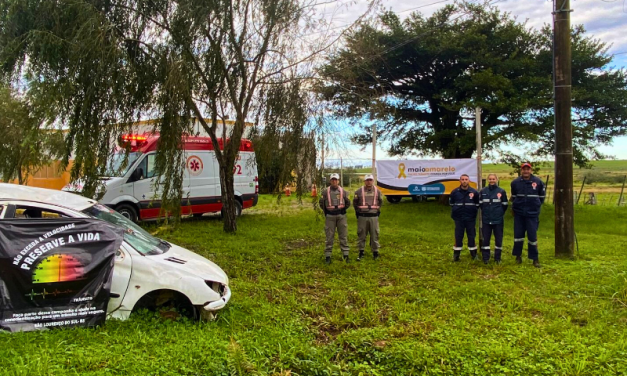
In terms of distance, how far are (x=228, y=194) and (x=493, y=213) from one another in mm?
6101

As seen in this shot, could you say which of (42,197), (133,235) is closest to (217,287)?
(133,235)

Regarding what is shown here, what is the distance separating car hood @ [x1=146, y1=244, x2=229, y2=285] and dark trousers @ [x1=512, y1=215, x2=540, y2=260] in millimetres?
5399

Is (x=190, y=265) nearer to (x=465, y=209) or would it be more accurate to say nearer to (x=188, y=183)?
(x=465, y=209)

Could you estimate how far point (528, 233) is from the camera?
7.52m

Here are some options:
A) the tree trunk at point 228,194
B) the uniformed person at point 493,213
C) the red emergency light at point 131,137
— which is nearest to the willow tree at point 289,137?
the tree trunk at point 228,194

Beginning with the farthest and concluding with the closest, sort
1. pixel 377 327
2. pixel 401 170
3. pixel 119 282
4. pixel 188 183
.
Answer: pixel 401 170 < pixel 188 183 < pixel 377 327 < pixel 119 282

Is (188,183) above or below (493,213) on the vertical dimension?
above

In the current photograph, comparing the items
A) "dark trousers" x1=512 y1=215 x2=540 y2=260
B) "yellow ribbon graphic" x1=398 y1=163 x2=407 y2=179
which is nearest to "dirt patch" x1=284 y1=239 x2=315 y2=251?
"dark trousers" x1=512 y1=215 x2=540 y2=260

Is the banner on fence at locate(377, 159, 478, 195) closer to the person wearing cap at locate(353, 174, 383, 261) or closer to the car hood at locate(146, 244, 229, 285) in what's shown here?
the person wearing cap at locate(353, 174, 383, 261)

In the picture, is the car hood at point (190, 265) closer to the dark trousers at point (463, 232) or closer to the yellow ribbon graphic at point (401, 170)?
the dark trousers at point (463, 232)

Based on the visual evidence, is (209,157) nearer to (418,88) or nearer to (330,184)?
(330,184)

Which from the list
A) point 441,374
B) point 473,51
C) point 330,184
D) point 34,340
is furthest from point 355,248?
point 473,51

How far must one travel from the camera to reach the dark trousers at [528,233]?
24.3 feet

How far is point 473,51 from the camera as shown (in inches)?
609
